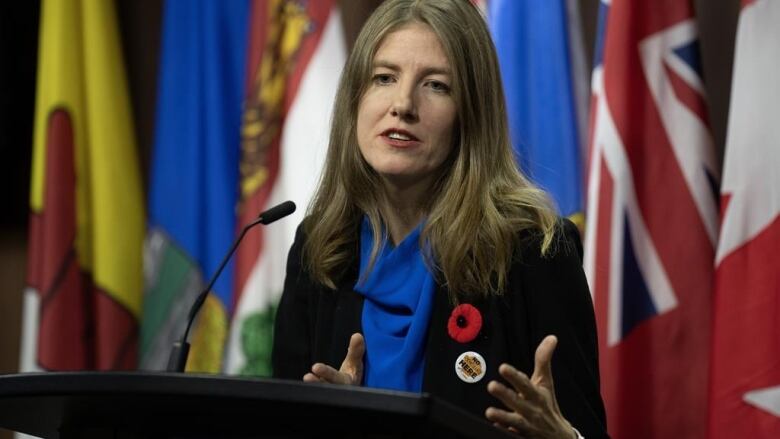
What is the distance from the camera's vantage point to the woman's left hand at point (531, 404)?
4.69ft

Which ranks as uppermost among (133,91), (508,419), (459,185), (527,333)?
(133,91)

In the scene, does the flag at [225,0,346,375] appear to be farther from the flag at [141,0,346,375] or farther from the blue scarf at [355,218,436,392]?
the blue scarf at [355,218,436,392]

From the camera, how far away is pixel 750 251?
8.89 ft

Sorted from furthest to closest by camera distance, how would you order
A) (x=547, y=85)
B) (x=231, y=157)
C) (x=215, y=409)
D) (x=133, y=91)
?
(x=133, y=91) → (x=231, y=157) → (x=547, y=85) → (x=215, y=409)

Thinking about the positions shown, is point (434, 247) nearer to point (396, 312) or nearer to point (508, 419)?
point (396, 312)

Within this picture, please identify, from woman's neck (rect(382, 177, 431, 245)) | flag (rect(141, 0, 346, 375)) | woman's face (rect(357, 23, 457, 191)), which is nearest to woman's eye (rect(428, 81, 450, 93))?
woman's face (rect(357, 23, 457, 191))

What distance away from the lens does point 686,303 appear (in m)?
2.88

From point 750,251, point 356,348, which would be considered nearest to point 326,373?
point 356,348

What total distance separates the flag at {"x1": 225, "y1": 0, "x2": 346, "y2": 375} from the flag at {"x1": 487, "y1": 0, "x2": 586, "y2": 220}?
60cm

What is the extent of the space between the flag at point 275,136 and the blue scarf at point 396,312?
1.39 meters

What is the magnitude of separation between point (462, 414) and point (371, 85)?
1031 millimetres

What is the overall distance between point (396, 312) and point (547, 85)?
50.6 inches

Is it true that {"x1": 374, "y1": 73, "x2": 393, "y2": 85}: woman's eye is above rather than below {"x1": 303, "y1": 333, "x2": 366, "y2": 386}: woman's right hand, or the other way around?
above

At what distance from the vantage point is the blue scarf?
1940 mm
